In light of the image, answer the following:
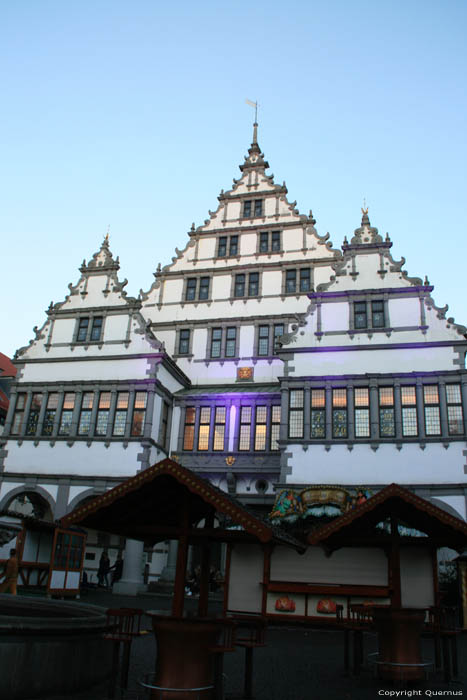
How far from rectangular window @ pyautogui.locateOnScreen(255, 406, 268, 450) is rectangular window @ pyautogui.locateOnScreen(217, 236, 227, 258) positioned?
403 inches

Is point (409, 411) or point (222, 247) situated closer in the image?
point (409, 411)

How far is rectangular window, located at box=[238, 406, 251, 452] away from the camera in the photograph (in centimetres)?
2958

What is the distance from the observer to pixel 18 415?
31.5 m

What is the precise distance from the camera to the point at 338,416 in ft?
88.2

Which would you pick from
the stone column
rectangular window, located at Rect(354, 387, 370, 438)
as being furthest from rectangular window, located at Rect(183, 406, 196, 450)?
rectangular window, located at Rect(354, 387, 370, 438)

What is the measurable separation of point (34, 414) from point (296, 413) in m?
13.6

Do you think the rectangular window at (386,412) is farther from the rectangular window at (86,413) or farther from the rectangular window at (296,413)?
the rectangular window at (86,413)

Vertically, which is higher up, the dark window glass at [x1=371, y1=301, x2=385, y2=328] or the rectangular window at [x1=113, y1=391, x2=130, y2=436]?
the dark window glass at [x1=371, y1=301, x2=385, y2=328]

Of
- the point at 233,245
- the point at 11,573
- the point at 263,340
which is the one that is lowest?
the point at 11,573

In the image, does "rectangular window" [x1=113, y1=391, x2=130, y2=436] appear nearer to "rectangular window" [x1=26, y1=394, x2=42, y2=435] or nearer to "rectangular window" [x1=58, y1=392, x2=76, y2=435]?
"rectangular window" [x1=58, y1=392, x2=76, y2=435]

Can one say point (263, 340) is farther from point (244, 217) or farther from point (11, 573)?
point (11, 573)

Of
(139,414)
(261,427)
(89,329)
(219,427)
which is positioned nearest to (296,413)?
(261,427)

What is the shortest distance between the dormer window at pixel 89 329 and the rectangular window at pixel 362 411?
45.5 feet

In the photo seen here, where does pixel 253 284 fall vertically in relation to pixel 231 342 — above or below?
above
